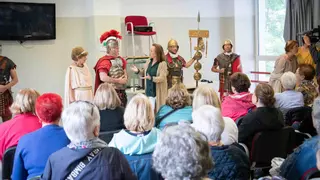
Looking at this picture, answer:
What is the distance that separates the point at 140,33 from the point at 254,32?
2.62m

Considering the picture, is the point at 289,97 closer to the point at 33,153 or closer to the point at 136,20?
the point at 33,153

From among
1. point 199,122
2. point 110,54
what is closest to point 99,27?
point 110,54

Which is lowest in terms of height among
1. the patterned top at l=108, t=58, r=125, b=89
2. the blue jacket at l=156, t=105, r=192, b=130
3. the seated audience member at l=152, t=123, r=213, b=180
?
the blue jacket at l=156, t=105, r=192, b=130

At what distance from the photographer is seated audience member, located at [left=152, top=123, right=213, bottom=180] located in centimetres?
152

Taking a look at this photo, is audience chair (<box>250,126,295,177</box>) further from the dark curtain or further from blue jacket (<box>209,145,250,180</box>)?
the dark curtain

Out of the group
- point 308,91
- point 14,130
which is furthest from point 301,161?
point 308,91

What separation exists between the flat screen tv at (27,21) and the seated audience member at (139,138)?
4.71 m

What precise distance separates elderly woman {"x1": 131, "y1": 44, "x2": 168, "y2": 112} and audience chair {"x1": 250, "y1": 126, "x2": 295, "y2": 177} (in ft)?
8.05

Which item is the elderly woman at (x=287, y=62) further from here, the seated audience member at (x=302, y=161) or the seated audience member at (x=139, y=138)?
the seated audience member at (x=139, y=138)

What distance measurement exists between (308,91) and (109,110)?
2193 millimetres

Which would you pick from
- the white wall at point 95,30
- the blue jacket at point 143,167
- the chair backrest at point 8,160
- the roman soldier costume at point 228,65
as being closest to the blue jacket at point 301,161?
the blue jacket at point 143,167

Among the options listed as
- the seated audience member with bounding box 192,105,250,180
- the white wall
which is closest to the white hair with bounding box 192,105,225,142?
the seated audience member with bounding box 192,105,250,180

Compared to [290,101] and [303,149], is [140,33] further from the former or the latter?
[303,149]

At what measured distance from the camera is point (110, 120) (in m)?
3.50
